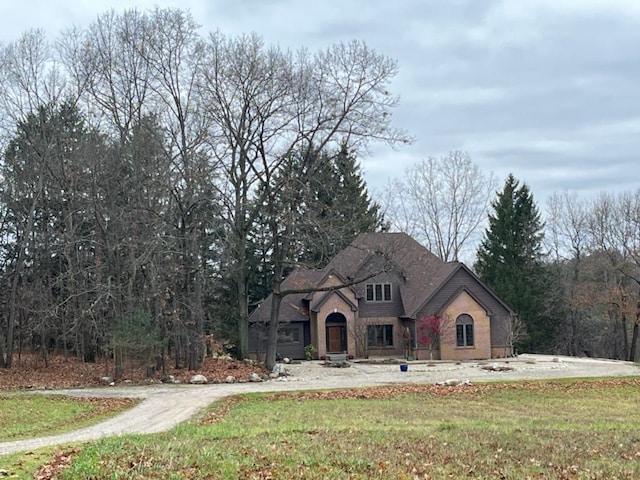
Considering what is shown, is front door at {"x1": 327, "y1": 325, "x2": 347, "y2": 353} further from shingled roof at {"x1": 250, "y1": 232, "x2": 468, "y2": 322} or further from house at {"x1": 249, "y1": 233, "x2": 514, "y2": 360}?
shingled roof at {"x1": 250, "y1": 232, "x2": 468, "y2": 322}

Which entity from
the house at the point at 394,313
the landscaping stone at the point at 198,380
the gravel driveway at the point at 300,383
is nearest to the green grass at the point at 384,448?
the gravel driveway at the point at 300,383

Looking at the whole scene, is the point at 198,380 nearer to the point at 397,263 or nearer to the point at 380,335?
the point at 397,263

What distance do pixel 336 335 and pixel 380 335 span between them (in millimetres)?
2555

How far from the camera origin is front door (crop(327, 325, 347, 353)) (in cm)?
3856

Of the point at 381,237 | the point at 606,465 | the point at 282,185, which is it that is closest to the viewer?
the point at 606,465

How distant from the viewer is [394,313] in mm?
39344

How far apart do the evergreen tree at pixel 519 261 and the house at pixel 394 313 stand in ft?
33.6

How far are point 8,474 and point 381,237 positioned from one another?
105ft

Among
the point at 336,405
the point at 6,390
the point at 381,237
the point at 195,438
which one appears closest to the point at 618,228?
the point at 381,237

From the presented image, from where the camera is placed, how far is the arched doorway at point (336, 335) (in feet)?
127

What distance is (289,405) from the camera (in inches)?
733

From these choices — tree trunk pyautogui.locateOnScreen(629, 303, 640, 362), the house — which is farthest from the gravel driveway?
tree trunk pyautogui.locateOnScreen(629, 303, 640, 362)

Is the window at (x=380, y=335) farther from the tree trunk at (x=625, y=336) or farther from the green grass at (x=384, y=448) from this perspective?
the green grass at (x=384, y=448)

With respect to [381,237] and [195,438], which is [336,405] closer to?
[195,438]
